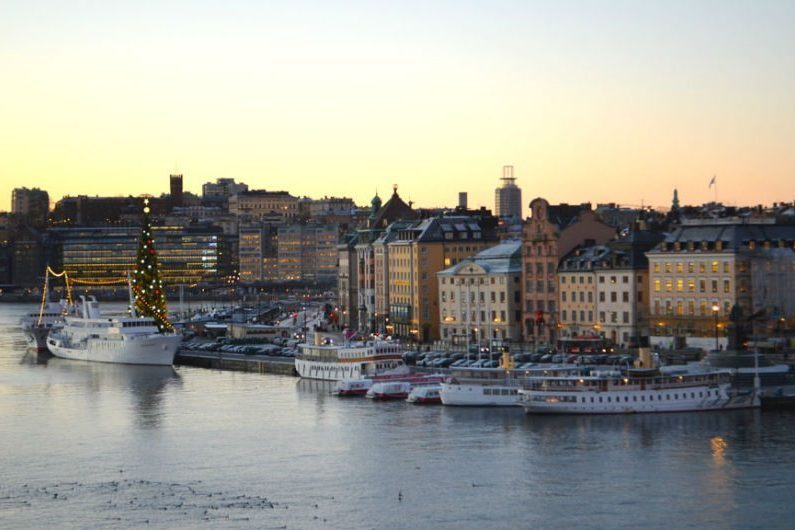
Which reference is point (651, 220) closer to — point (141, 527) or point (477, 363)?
point (477, 363)

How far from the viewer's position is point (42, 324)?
3413 inches

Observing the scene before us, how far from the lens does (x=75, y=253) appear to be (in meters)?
198

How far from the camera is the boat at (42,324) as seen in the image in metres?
84.7

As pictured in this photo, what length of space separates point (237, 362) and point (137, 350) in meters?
5.83

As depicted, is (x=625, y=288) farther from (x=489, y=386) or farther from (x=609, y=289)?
(x=489, y=386)

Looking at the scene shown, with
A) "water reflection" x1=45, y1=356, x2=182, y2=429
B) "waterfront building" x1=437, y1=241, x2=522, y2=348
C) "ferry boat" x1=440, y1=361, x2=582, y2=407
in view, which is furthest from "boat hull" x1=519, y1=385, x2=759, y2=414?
"waterfront building" x1=437, y1=241, x2=522, y2=348

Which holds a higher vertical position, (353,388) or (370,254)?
(370,254)

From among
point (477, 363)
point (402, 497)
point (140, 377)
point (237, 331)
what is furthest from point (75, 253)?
point (402, 497)

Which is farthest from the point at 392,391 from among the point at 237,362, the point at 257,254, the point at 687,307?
the point at 257,254

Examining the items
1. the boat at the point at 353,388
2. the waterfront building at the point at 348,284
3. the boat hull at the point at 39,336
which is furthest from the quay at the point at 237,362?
the boat hull at the point at 39,336

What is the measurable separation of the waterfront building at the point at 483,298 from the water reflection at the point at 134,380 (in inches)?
438

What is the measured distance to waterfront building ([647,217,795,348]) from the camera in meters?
58.4

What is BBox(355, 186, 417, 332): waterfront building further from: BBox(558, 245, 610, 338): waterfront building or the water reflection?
BBox(558, 245, 610, 338): waterfront building

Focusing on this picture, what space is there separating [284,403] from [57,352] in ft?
97.4
